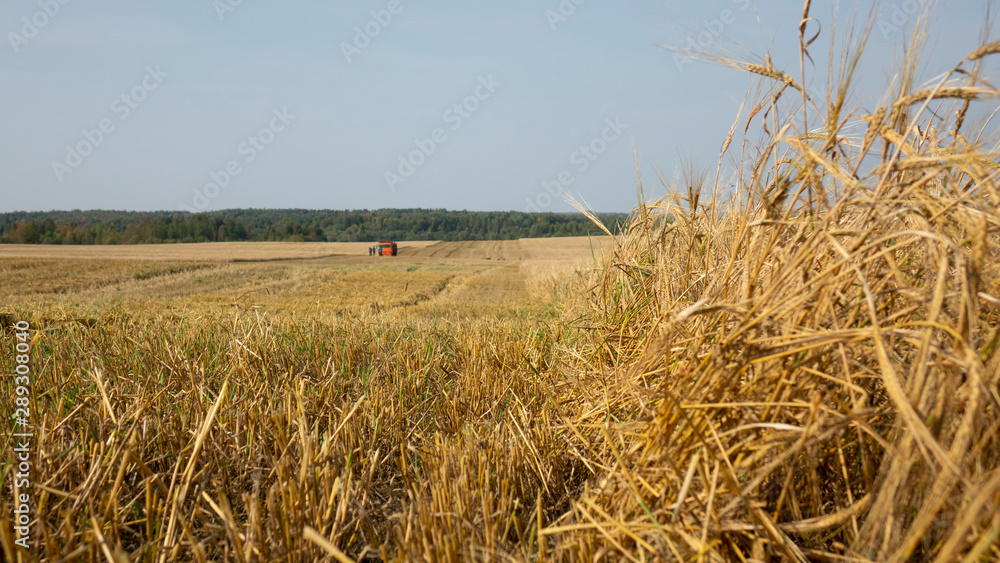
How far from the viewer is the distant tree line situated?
6419cm

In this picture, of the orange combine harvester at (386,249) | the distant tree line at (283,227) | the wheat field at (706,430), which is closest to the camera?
the wheat field at (706,430)

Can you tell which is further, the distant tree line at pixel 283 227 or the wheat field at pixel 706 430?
the distant tree line at pixel 283 227

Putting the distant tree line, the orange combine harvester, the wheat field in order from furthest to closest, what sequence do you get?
the distant tree line
the orange combine harvester
the wheat field

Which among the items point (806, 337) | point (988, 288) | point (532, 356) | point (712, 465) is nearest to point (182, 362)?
point (532, 356)

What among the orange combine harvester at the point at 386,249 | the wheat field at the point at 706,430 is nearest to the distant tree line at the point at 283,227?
the orange combine harvester at the point at 386,249

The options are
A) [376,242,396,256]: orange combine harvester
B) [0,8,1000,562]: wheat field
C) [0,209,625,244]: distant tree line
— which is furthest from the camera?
[0,209,625,244]: distant tree line

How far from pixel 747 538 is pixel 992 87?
1.27 meters

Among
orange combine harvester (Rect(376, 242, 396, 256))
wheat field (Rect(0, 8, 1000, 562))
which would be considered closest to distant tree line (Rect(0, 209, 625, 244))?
orange combine harvester (Rect(376, 242, 396, 256))

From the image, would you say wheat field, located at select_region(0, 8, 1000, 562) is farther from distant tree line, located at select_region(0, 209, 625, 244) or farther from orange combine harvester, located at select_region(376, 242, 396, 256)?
orange combine harvester, located at select_region(376, 242, 396, 256)

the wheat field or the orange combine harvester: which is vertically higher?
the wheat field

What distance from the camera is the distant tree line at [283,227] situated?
64188mm

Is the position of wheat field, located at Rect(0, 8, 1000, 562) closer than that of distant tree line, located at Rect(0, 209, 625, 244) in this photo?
Yes

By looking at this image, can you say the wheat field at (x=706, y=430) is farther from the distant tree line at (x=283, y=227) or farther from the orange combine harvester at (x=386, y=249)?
the orange combine harvester at (x=386, y=249)

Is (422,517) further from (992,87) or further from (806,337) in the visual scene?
(992,87)
